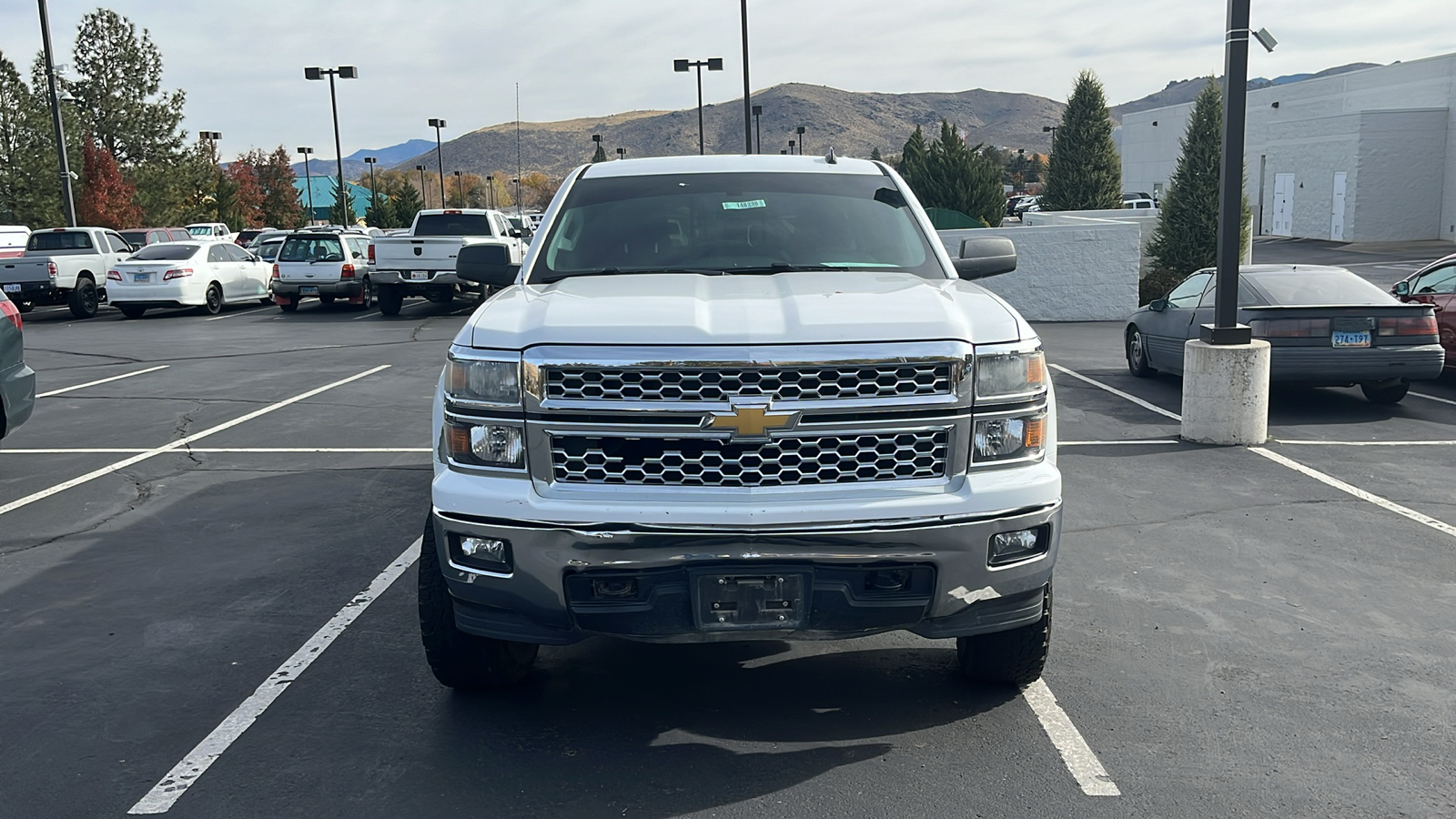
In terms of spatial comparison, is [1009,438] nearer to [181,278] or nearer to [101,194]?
[181,278]

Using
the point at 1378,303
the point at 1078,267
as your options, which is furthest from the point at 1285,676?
the point at 1078,267

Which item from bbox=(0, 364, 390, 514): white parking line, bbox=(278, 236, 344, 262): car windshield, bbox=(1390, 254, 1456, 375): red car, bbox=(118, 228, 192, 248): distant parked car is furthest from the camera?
bbox=(118, 228, 192, 248): distant parked car

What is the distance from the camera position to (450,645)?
4391 mm

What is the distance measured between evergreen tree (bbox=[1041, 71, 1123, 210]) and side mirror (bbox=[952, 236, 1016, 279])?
33.9 metres

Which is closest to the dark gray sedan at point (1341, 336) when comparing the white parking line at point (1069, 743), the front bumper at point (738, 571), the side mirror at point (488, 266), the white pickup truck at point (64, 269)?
the white parking line at point (1069, 743)

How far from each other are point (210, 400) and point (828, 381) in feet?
34.5

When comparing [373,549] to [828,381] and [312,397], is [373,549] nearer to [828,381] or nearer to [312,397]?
[828,381]

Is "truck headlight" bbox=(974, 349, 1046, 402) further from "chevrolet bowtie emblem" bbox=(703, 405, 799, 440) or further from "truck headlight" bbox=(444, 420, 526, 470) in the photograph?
"truck headlight" bbox=(444, 420, 526, 470)

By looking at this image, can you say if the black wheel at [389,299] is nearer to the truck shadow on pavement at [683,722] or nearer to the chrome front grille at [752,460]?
the truck shadow on pavement at [683,722]

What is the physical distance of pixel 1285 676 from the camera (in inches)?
187

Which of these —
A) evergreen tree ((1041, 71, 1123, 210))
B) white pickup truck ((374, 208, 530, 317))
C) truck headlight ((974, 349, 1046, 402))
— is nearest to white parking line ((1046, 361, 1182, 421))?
truck headlight ((974, 349, 1046, 402))

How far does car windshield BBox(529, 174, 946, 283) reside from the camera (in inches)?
207

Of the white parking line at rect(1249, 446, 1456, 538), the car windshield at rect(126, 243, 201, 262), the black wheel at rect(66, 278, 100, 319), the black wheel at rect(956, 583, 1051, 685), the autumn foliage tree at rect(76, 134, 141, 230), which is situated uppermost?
the autumn foliage tree at rect(76, 134, 141, 230)

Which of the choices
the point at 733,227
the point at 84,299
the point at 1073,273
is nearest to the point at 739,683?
the point at 733,227
